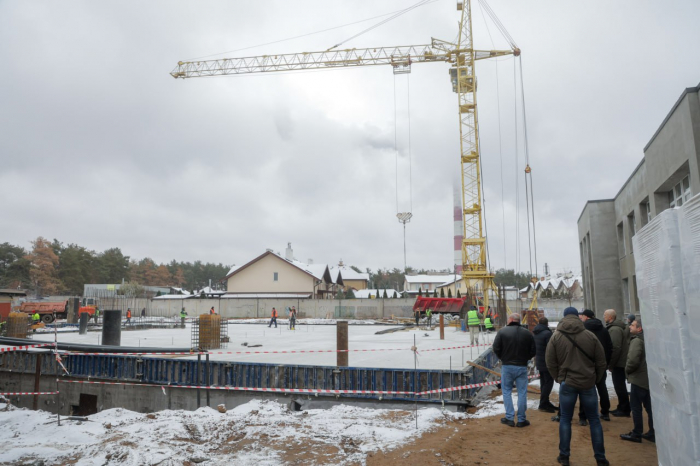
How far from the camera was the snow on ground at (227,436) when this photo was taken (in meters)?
6.88

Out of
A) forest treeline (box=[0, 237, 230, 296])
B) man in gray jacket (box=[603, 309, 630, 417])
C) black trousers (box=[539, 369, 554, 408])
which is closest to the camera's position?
man in gray jacket (box=[603, 309, 630, 417])

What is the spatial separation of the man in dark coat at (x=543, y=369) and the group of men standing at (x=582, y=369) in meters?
0.02

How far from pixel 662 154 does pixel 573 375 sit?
10.9 metres

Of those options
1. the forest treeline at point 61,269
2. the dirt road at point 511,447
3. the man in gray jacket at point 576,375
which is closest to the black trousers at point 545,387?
the dirt road at point 511,447

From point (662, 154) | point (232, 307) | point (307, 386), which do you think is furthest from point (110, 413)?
point (232, 307)

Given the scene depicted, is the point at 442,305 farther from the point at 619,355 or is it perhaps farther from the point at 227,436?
the point at 227,436

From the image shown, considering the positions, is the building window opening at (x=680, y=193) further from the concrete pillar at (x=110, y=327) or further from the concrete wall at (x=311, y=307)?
the concrete wall at (x=311, y=307)

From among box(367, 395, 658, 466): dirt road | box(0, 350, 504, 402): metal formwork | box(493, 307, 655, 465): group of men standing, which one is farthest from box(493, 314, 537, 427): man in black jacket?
box(0, 350, 504, 402): metal formwork

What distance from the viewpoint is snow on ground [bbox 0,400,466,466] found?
688 centimetres

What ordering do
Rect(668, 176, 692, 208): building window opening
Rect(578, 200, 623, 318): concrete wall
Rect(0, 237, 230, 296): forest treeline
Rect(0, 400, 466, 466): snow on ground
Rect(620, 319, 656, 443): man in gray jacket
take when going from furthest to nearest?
Rect(0, 237, 230, 296): forest treeline → Rect(578, 200, 623, 318): concrete wall → Rect(668, 176, 692, 208): building window opening → Rect(0, 400, 466, 466): snow on ground → Rect(620, 319, 656, 443): man in gray jacket

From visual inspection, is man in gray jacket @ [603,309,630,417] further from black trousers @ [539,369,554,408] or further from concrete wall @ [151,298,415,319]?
concrete wall @ [151,298,415,319]

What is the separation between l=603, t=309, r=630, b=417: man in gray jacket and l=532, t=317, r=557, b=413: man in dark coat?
1011 millimetres

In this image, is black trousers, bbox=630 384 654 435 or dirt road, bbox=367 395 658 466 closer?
dirt road, bbox=367 395 658 466

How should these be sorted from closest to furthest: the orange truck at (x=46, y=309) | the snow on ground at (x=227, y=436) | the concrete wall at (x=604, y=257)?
1. the snow on ground at (x=227, y=436)
2. the concrete wall at (x=604, y=257)
3. the orange truck at (x=46, y=309)
